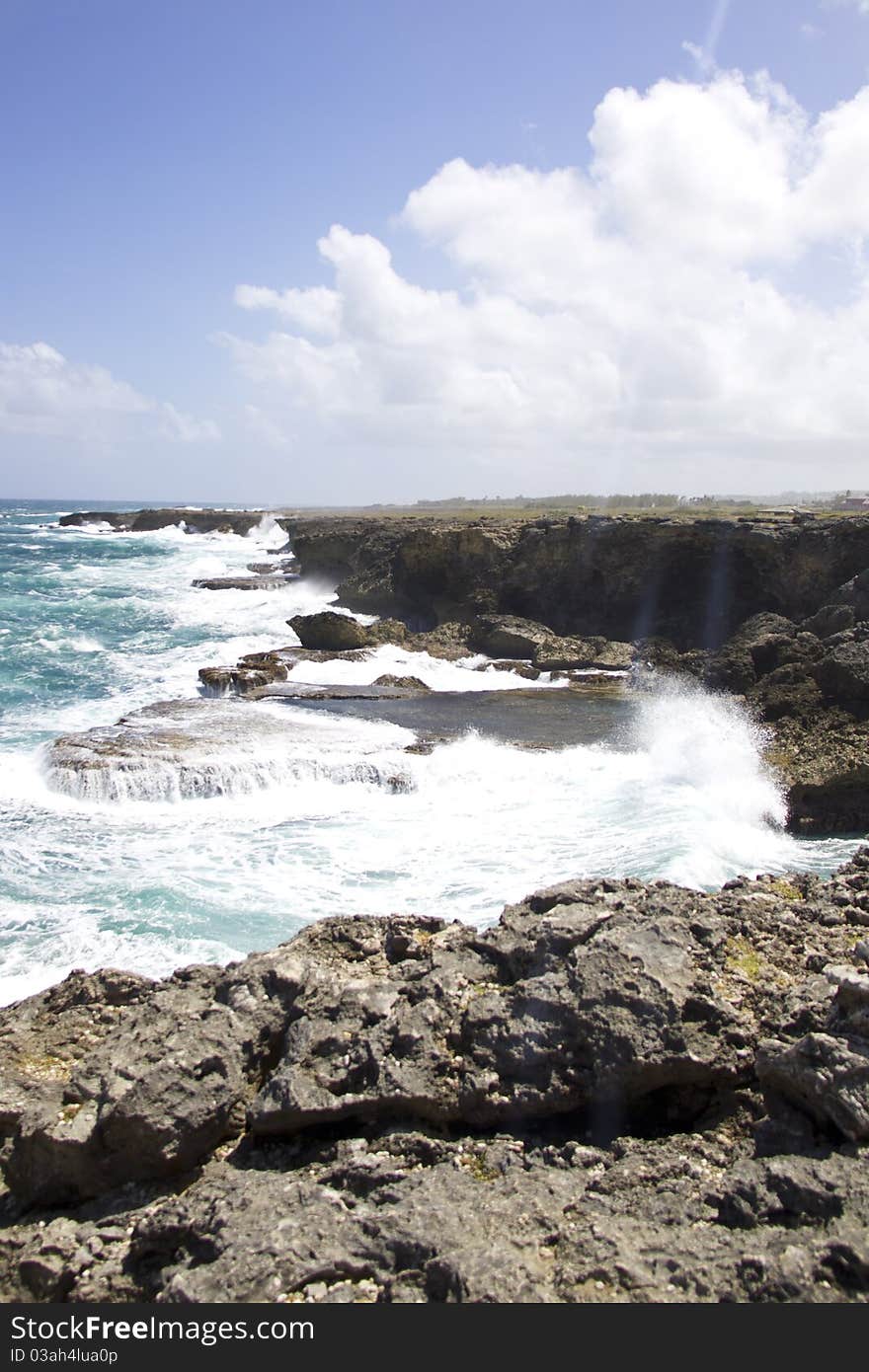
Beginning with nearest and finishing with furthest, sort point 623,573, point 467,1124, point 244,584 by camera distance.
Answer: point 467,1124, point 623,573, point 244,584

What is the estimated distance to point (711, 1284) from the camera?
11.3ft

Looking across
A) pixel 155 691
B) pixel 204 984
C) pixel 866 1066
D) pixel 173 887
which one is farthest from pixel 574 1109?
pixel 155 691

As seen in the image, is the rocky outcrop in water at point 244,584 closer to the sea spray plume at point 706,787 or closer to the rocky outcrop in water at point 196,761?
the rocky outcrop in water at point 196,761

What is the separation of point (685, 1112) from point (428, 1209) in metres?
1.69

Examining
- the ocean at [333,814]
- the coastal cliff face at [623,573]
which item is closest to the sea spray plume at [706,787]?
the ocean at [333,814]

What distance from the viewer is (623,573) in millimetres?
34562

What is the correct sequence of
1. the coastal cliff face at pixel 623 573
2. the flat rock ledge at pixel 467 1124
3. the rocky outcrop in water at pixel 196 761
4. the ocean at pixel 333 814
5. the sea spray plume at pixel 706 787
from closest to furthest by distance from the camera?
the flat rock ledge at pixel 467 1124 < the ocean at pixel 333 814 < the sea spray plume at pixel 706 787 < the rocky outcrop in water at pixel 196 761 < the coastal cliff face at pixel 623 573

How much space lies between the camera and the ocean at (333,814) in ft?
37.5

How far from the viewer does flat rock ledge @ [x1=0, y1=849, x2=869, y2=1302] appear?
3.68m

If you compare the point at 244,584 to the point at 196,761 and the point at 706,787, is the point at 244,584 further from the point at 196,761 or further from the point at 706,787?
the point at 706,787

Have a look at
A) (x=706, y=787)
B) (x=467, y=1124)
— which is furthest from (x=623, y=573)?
(x=467, y=1124)

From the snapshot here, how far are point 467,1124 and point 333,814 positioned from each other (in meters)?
11.7

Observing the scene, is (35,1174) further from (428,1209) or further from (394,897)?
(394,897)

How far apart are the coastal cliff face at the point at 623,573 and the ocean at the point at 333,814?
25.2 ft
